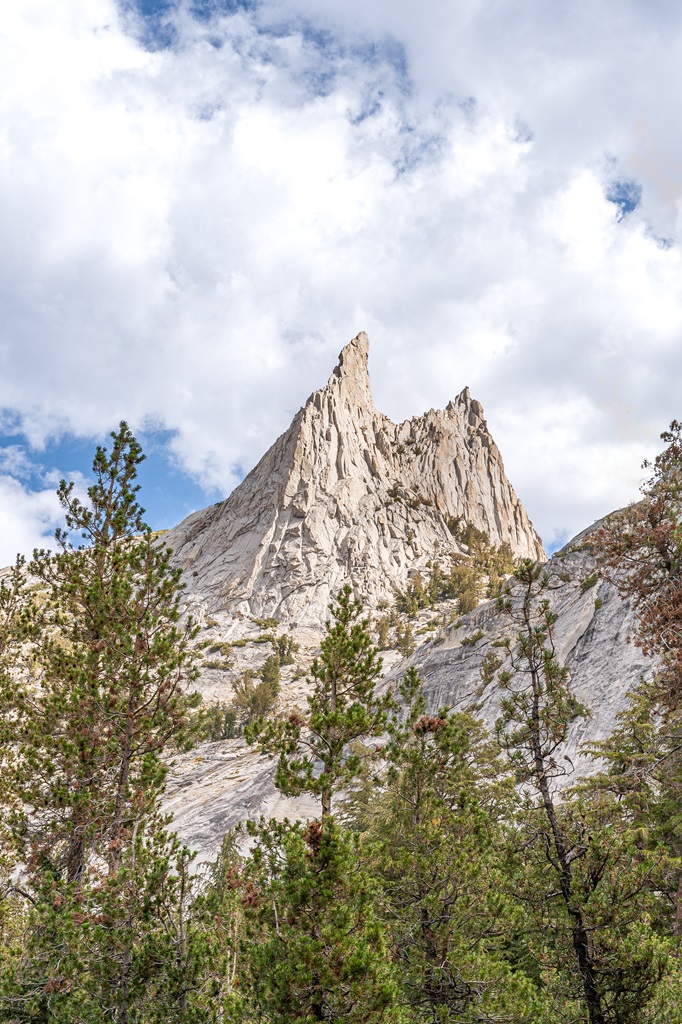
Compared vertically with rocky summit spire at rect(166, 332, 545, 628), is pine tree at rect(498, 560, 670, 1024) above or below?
below

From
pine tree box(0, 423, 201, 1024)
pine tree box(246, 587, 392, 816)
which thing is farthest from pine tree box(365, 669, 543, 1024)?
pine tree box(0, 423, 201, 1024)

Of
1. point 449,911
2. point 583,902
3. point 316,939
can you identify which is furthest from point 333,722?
point 583,902

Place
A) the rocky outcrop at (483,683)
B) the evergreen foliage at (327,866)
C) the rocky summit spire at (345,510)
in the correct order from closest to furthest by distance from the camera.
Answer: the evergreen foliage at (327,866) < the rocky outcrop at (483,683) < the rocky summit spire at (345,510)

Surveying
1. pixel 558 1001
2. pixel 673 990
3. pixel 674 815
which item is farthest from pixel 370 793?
pixel 673 990

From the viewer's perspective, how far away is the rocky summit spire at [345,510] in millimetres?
94625

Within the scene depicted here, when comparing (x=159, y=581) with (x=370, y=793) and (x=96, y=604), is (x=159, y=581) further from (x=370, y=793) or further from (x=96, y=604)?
(x=370, y=793)

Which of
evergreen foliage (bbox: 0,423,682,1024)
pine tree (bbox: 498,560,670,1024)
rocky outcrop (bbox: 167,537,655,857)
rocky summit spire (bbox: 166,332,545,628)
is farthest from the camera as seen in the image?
rocky summit spire (bbox: 166,332,545,628)

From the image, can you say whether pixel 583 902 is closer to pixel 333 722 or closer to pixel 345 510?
pixel 333 722

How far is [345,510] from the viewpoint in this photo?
104 metres

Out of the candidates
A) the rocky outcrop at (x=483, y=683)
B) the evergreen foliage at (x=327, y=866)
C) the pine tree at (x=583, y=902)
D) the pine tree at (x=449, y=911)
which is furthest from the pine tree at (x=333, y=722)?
the rocky outcrop at (x=483, y=683)

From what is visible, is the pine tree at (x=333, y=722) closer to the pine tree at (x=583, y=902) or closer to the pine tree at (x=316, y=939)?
the pine tree at (x=316, y=939)

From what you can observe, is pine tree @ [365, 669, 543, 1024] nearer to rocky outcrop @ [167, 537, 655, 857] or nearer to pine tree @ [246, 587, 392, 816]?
pine tree @ [246, 587, 392, 816]

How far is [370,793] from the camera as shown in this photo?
75.6ft

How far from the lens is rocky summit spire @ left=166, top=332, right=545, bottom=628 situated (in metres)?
94.6
